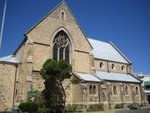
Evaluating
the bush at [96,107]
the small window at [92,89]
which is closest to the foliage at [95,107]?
the bush at [96,107]

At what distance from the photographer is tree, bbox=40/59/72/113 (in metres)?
24.4

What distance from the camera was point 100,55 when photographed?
43.2 meters

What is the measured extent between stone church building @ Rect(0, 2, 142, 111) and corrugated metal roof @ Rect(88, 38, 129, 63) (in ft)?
5.53

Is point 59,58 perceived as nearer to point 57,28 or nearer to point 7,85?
point 57,28

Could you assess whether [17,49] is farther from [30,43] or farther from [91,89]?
[91,89]

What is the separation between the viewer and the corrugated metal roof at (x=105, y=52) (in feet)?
143

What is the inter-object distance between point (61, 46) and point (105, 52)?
1818 cm

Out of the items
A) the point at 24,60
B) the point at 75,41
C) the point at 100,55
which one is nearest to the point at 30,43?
the point at 24,60

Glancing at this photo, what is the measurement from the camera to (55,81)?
28.5 m

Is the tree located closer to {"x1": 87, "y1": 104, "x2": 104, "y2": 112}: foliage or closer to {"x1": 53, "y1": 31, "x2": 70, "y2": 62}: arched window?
{"x1": 87, "y1": 104, "x2": 104, "y2": 112}: foliage

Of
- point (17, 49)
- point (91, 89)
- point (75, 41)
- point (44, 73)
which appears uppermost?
point (75, 41)

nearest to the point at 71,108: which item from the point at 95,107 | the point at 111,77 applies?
the point at 95,107

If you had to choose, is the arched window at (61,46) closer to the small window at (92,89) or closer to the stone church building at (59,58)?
the stone church building at (59,58)

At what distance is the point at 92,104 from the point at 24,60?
47.0 feet
